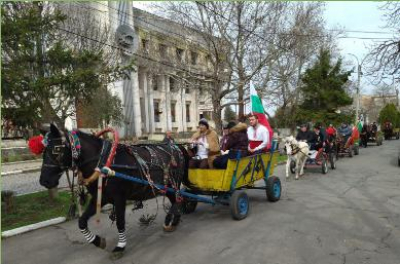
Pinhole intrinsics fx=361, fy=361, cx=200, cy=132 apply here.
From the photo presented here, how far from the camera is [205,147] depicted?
725 centimetres

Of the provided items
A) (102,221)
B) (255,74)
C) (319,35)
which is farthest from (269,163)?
(319,35)

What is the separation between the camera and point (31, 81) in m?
7.44

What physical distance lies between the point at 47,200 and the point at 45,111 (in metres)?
2.39

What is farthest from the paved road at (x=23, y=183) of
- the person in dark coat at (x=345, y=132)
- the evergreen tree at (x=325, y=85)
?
the evergreen tree at (x=325, y=85)

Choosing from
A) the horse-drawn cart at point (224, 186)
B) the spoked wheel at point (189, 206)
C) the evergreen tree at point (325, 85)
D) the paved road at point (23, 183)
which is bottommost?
the paved road at point (23, 183)

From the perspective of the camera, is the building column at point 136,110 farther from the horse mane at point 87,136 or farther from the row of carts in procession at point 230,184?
the horse mane at point 87,136

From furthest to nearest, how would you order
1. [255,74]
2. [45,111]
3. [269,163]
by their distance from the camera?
[255,74], [269,163], [45,111]

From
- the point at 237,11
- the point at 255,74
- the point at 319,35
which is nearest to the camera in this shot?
the point at 237,11

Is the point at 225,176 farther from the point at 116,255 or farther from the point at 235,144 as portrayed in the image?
the point at 116,255

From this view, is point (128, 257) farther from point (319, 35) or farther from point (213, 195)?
point (319, 35)

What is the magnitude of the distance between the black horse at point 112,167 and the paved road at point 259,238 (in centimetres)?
51

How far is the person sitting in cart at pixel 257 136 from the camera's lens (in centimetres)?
821

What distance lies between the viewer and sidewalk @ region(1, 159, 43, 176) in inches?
611

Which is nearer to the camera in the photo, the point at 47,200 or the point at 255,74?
the point at 47,200
